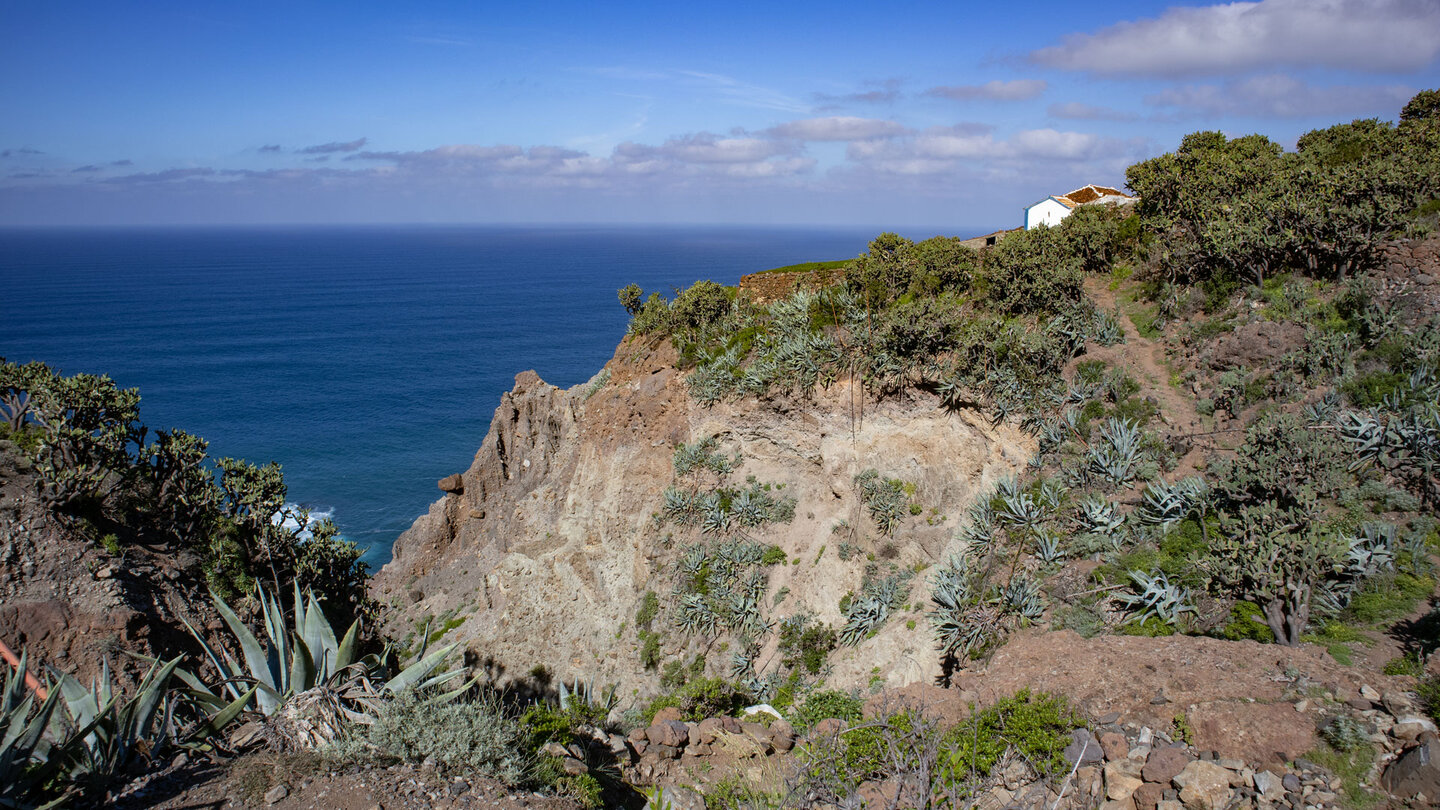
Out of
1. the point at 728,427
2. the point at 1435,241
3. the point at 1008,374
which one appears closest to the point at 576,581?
the point at 728,427

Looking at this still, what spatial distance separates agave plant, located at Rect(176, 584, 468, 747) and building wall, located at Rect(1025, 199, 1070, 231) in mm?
34232

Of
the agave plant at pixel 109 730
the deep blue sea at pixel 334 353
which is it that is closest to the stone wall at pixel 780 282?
the agave plant at pixel 109 730

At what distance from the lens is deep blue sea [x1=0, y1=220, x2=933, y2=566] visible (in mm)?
49688

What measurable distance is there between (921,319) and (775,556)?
7.06 metres

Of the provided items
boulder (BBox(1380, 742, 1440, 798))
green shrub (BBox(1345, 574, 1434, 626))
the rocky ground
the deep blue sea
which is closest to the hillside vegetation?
green shrub (BBox(1345, 574, 1434, 626))

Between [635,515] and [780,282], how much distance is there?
986 cm

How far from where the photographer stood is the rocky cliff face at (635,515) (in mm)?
16109

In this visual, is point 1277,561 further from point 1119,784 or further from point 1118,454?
point 1119,784

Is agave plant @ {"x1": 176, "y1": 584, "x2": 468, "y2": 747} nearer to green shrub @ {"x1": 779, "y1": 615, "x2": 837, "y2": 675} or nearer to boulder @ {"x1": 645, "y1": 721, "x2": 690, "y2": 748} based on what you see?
boulder @ {"x1": 645, "y1": 721, "x2": 690, "y2": 748}

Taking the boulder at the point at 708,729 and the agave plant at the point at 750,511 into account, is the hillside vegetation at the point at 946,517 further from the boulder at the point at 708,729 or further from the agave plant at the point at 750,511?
the boulder at the point at 708,729

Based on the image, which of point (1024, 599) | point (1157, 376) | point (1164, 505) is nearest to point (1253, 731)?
point (1024, 599)

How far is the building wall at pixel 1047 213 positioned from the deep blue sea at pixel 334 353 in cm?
3908

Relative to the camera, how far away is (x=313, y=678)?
326 inches

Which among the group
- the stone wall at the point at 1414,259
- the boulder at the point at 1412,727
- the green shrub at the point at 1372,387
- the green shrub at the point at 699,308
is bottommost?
the boulder at the point at 1412,727
